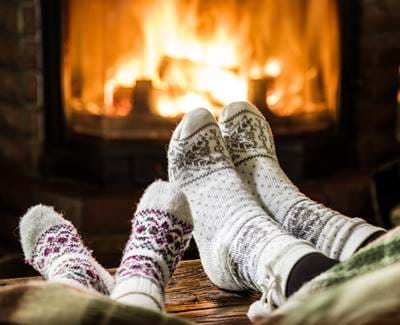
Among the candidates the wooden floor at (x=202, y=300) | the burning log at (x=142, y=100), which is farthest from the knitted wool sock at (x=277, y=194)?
the burning log at (x=142, y=100)

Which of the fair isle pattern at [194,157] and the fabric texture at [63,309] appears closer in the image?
the fabric texture at [63,309]

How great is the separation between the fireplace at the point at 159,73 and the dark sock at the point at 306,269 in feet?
3.80

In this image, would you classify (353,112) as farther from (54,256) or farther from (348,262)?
(348,262)

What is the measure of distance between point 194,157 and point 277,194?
0.15 meters

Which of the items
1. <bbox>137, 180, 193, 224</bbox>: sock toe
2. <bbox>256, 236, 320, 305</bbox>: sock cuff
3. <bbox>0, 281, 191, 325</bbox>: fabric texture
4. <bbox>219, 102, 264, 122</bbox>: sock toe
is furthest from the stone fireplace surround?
<bbox>0, 281, 191, 325</bbox>: fabric texture

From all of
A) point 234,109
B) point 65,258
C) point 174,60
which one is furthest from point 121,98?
point 65,258

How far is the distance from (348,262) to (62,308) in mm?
289

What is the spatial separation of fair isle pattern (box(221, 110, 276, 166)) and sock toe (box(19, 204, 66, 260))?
33 cm

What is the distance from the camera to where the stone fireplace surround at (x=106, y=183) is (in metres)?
2.06

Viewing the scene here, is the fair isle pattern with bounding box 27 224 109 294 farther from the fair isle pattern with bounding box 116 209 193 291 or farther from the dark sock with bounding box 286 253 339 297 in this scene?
the dark sock with bounding box 286 253 339 297

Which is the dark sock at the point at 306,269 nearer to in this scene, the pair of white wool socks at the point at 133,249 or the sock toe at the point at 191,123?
the pair of white wool socks at the point at 133,249

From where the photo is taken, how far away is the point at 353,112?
2314 mm

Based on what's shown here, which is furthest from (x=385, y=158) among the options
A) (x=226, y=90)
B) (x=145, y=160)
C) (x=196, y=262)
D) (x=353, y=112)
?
(x=196, y=262)

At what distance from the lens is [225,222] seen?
1.17 metres
